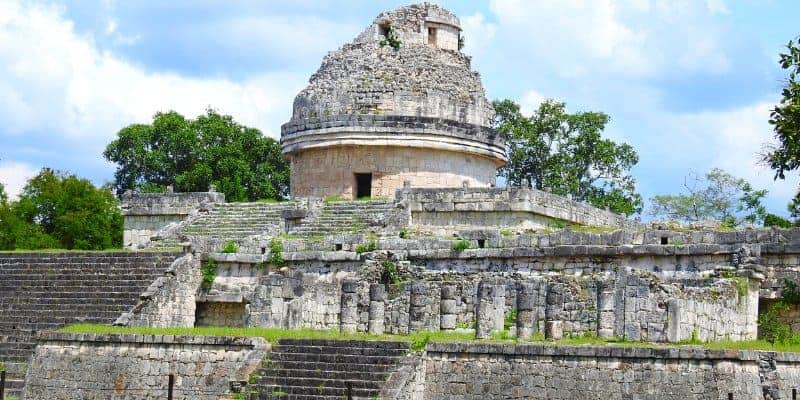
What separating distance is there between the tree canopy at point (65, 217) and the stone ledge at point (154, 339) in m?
16.3

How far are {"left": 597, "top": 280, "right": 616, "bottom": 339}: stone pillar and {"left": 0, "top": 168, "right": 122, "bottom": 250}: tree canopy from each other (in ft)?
75.2

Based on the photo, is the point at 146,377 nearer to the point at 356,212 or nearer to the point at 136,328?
the point at 136,328

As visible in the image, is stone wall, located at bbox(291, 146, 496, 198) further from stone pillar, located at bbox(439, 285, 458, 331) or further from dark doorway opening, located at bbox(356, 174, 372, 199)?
stone pillar, located at bbox(439, 285, 458, 331)

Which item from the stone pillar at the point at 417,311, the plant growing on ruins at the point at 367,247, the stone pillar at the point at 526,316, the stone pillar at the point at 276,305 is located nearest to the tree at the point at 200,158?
the plant growing on ruins at the point at 367,247

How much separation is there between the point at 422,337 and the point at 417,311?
5.87 feet

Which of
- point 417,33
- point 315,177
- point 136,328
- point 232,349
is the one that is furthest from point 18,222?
point 232,349

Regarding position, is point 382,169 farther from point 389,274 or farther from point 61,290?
point 61,290

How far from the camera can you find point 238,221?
115ft

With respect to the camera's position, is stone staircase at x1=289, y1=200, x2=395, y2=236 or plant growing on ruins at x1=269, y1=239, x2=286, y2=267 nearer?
plant growing on ruins at x1=269, y1=239, x2=286, y2=267

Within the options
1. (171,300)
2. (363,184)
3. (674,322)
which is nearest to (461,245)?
(171,300)

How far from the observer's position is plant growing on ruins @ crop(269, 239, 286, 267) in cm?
3125

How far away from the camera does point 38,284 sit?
31281 mm

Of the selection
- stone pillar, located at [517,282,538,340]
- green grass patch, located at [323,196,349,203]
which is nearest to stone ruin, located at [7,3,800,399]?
stone pillar, located at [517,282,538,340]

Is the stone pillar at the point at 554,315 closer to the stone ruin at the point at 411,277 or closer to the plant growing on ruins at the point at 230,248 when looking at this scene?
the stone ruin at the point at 411,277
